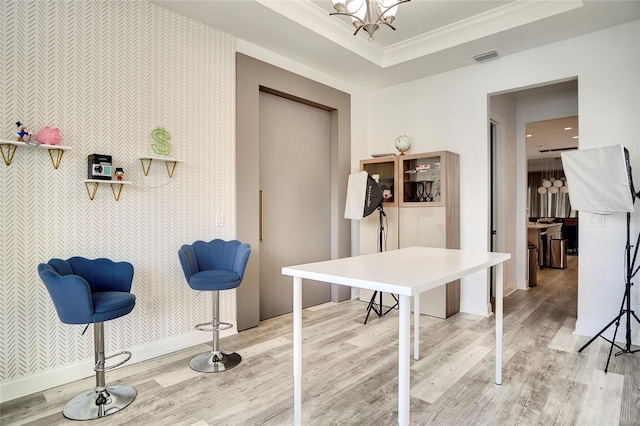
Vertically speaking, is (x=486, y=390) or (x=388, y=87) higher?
(x=388, y=87)

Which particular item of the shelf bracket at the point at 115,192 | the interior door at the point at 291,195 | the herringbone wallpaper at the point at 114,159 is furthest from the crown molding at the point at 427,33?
the shelf bracket at the point at 115,192

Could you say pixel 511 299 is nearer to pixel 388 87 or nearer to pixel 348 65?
pixel 388 87

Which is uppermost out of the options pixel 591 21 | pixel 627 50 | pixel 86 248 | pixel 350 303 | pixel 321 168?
pixel 591 21

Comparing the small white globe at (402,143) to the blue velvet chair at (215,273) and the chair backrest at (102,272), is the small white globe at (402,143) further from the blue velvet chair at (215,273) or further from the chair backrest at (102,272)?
the chair backrest at (102,272)

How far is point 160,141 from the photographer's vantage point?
2918mm

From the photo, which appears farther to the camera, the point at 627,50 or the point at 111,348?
the point at 627,50

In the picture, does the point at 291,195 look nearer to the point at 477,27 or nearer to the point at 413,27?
the point at 413,27

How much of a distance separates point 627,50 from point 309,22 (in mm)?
2820

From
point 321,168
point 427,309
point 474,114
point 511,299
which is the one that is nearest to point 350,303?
point 427,309

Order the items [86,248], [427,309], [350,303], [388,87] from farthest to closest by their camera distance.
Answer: [388,87]
[350,303]
[427,309]
[86,248]

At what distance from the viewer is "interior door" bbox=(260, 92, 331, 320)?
12.9ft

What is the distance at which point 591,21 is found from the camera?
10.2ft

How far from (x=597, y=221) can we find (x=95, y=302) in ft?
13.3

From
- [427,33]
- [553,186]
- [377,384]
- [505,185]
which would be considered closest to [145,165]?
[377,384]
